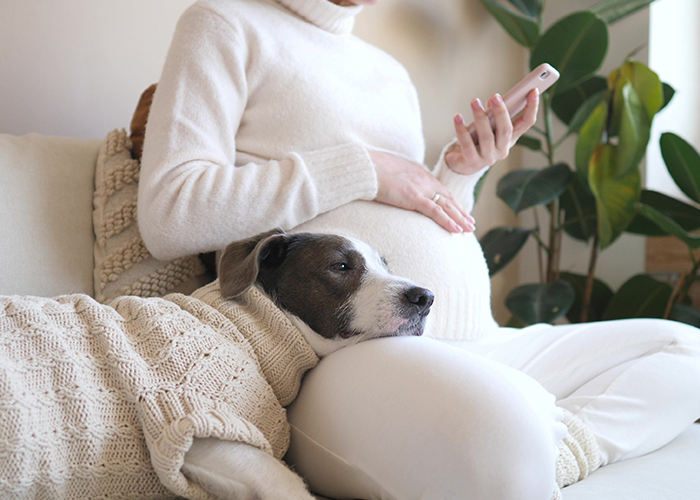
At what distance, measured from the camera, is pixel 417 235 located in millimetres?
1088

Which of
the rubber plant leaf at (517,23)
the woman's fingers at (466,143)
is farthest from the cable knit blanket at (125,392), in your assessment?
the rubber plant leaf at (517,23)

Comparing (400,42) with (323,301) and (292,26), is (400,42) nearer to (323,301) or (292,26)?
(292,26)

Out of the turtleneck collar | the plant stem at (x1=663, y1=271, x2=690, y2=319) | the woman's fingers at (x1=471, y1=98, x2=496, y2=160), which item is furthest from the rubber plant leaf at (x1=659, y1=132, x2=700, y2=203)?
the turtleneck collar

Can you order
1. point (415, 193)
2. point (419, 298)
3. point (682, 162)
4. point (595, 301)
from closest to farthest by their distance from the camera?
point (419, 298) < point (415, 193) < point (682, 162) < point (595, 301)

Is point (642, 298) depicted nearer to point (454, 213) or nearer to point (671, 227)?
point (671, 227)

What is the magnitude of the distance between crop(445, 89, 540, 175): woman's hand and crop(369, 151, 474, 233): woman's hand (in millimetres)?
91

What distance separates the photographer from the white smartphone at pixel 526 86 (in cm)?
110

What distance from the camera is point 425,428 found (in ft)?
2.10

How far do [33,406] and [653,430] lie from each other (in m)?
1.01

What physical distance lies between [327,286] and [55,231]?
59cm

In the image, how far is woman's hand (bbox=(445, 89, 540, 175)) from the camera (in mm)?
1153

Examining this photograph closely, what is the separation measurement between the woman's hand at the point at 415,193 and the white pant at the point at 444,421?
0.40m

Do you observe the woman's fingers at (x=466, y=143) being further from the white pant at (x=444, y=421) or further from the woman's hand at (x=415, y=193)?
the white pant at (x=444, y=421)

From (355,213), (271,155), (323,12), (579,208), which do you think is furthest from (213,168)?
(579,208)
